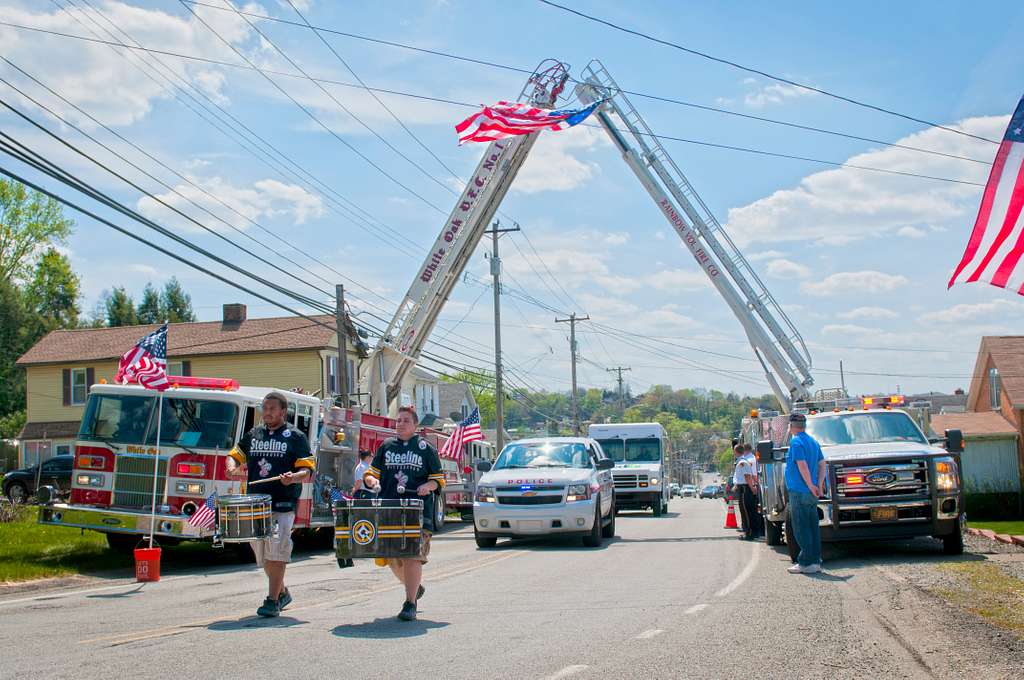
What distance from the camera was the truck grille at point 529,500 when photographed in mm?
16906

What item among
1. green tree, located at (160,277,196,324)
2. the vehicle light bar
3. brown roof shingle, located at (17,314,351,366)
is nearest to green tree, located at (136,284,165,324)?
green tree, located at (160,277,196,324)

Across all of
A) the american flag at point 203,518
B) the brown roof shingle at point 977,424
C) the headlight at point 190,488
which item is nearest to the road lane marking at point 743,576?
the american flag at point 203,518

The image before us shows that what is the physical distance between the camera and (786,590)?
10.5 metres

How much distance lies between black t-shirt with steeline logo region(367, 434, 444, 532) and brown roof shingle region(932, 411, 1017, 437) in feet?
108

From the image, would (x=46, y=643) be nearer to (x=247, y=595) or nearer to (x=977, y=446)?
(x=247, y=595)

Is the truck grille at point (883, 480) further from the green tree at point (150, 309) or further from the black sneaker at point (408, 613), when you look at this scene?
the green tree at point (150, 309)

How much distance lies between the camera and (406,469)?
363 inches

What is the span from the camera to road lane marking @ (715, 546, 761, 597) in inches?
414

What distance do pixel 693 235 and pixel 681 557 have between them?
1362cm

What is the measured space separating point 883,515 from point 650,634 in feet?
21.2

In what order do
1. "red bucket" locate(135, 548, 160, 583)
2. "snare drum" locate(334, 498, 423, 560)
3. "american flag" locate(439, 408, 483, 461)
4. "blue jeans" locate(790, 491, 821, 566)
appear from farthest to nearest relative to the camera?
"american flag" locate(439, 408, 483, 461) < "red bucket" locate(135, 548, 160, 583) < "blue jeans" locate(790, 491, 821, 566) < "snare drum" locate(334, 498, 423, 560)

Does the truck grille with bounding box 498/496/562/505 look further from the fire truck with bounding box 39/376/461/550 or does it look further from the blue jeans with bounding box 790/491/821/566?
the blue jeans with bounding box 790/491/821/566

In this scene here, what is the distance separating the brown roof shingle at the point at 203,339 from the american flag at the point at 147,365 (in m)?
27.3

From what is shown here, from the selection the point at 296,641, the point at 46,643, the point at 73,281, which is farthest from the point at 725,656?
the point at 73,281
